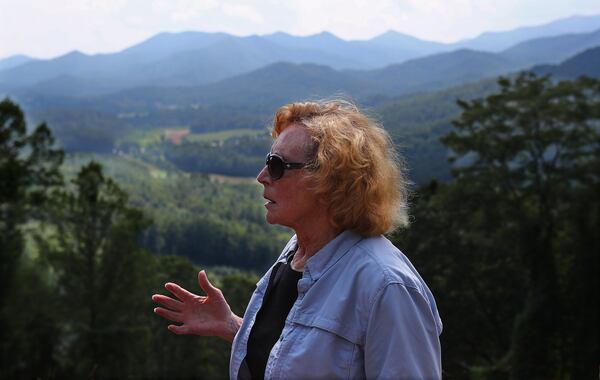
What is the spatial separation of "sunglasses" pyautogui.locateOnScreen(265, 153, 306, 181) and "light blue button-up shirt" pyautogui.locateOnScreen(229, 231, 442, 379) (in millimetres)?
317

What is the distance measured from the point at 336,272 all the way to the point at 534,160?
1650 cm

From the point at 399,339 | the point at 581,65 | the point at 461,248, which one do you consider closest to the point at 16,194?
the point at 461,248

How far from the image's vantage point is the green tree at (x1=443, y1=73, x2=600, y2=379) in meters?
15.7

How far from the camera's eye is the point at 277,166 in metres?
2.05

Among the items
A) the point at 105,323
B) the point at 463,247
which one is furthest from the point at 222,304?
the point at 105,323

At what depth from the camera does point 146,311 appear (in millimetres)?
A: 23359

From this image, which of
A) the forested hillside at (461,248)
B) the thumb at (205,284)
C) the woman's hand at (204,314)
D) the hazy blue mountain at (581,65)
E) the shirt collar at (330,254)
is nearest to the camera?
the shirt collar at (330,254)

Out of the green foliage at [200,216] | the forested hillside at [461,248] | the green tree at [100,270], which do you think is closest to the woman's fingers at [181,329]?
the forested hillside at [461,248]

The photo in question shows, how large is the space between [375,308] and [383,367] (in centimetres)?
14

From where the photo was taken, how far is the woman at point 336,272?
1.67 meters

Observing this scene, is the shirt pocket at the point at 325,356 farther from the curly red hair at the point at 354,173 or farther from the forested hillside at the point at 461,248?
the forested hillside at the point at 461,248

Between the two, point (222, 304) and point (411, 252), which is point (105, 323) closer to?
point (411, 252)

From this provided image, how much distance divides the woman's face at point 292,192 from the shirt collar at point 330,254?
0.44 feet

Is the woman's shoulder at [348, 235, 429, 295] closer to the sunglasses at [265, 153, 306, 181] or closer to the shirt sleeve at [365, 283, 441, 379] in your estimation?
the shirt sleeve at [365, 283, 441, 379]
